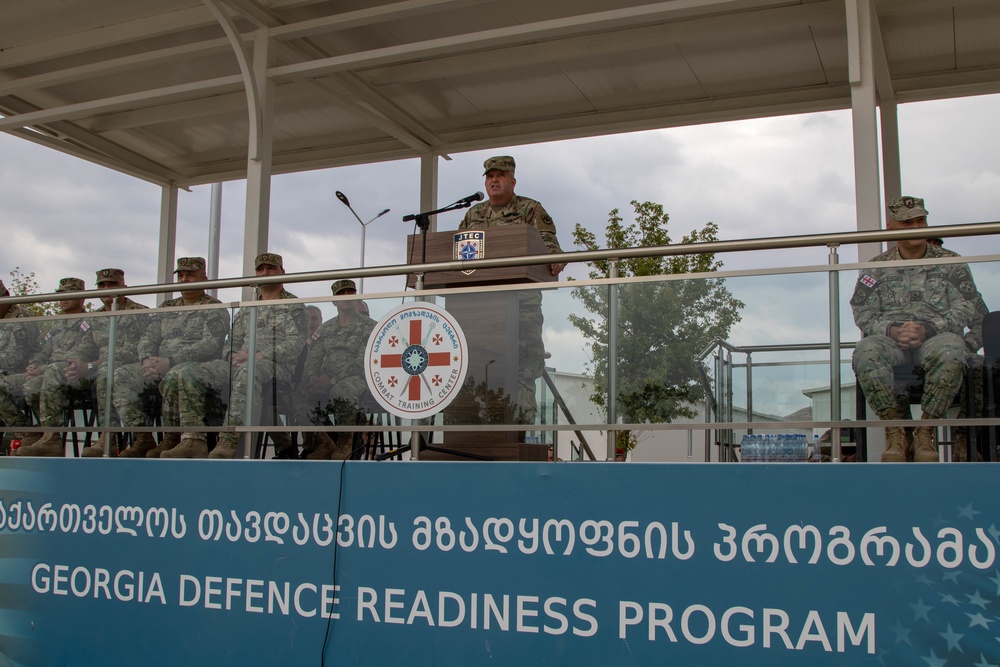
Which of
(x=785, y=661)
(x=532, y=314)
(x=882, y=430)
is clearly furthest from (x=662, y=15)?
(x=785, y=661)

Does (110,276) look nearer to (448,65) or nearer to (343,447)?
(448,65)

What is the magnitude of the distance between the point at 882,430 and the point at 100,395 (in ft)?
15.5

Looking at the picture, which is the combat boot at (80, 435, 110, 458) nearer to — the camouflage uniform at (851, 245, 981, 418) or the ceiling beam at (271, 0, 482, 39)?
the ceiling beam at (271, 0, 482, 39)

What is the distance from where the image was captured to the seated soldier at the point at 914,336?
418 cm

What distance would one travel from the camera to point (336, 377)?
5.43 metres

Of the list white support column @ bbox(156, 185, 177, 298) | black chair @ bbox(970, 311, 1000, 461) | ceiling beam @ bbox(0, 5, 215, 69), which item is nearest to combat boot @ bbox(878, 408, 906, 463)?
black chair @ bbox(970, 311, 1000, 461)

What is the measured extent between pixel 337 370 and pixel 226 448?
35.4 inches

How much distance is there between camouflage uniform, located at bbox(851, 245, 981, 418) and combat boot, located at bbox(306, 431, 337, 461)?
2.88m

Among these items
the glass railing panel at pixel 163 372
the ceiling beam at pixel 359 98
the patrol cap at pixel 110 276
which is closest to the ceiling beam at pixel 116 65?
the ceiling beam at pixel 359 98

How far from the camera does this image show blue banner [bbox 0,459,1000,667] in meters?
4.08

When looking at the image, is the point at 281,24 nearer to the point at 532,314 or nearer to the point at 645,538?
the point at 532,314

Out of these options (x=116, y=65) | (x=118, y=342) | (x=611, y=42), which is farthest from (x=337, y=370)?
(x=116, y=65)

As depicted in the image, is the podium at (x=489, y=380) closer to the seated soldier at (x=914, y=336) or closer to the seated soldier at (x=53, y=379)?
the seated soldier at (x=914, y=336)

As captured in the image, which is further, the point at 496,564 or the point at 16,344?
the point at 16,344
